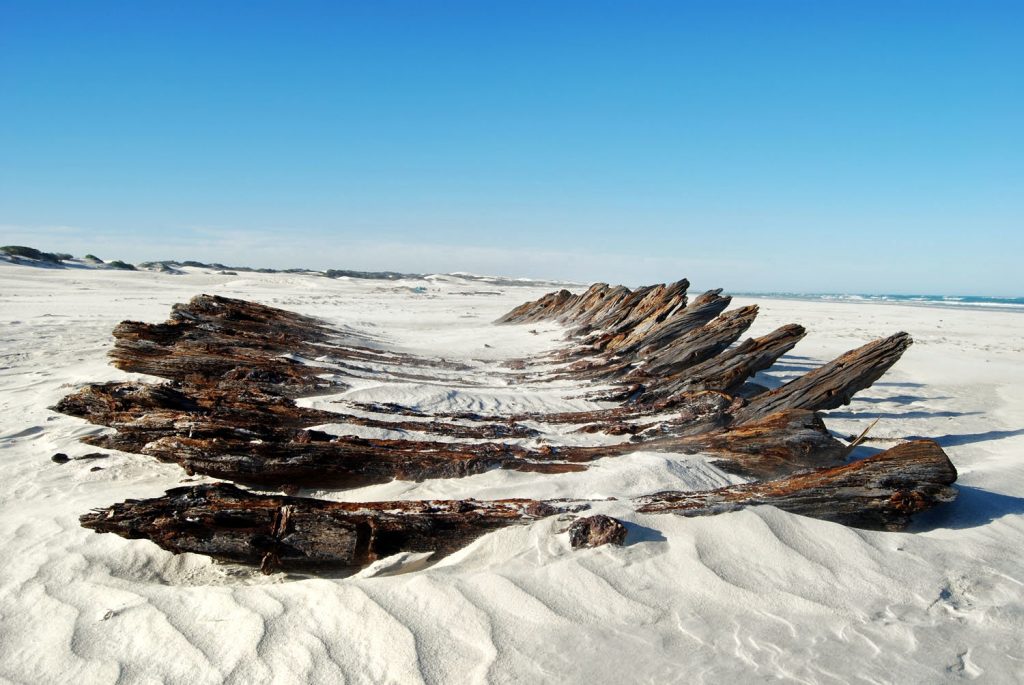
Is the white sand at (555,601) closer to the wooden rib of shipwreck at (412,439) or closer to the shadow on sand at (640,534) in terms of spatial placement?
the shadow on sand at (640,534)

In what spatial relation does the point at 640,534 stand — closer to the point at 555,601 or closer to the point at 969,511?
the point at 555,601

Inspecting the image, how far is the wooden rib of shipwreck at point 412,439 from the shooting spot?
2.80m

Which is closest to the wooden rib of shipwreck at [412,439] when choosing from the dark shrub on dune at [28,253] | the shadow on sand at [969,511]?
the shadow on sand at [969,511]

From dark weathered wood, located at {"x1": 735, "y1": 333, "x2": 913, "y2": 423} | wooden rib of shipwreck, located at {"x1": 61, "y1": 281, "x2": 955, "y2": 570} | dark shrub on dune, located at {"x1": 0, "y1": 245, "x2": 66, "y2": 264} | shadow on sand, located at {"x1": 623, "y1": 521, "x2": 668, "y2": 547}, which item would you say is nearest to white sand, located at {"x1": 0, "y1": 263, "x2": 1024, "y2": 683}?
shadow on sand, located at {"x1": 623, "y1": 521, "x2": 668, "y2": 547}

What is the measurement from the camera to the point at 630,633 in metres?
2.27

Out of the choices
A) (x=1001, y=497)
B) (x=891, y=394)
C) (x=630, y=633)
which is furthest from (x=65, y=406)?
(x=891, y=394)

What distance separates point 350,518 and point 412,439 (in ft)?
5.58

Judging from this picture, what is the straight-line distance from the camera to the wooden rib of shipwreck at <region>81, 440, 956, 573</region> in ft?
9.01

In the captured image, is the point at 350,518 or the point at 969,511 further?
the point at 969,511

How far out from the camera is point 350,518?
2.80 meters

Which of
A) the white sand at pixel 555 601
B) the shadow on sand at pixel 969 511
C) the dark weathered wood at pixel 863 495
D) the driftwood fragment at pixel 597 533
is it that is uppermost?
the dark weathered wood at pixel 863 495

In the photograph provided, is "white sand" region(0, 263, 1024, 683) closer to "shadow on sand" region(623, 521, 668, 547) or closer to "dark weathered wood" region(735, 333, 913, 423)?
"shadow on sand" region(623, 521, 668, 547)

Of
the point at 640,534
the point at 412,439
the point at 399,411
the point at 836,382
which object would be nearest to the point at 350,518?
the point at 640,534

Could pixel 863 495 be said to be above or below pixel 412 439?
above
